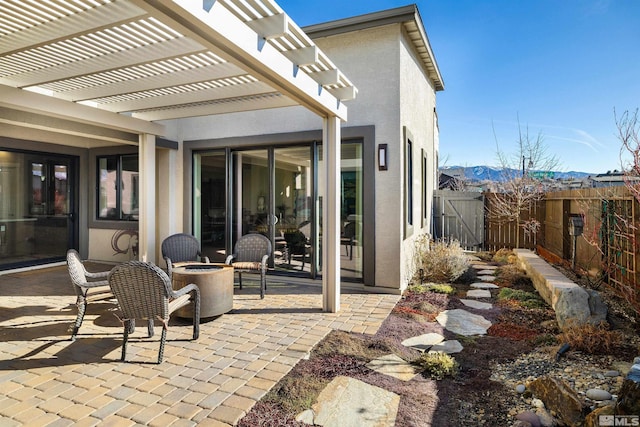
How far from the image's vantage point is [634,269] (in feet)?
16.1

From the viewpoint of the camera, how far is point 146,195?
734 cm

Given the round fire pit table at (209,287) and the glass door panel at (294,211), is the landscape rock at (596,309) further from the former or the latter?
the round fire pit table at (209,287)

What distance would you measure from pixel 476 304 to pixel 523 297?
846mm

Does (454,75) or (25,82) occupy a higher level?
(454,75)

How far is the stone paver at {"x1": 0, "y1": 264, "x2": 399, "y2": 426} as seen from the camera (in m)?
2.76

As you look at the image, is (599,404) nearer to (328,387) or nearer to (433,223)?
(328,387)

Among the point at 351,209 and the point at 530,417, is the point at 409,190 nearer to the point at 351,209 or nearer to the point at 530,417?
the point at 351,209

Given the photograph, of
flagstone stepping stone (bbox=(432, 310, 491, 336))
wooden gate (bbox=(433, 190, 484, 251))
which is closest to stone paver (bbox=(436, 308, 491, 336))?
flagstone stepping stone (bbox=(432, 310, 491, 336))

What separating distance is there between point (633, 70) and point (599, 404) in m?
14.0

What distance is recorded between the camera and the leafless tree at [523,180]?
10875mm

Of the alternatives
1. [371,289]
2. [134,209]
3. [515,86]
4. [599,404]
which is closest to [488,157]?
[515,86]

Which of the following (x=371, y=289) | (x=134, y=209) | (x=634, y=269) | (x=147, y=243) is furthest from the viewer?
(x=134, y=209)

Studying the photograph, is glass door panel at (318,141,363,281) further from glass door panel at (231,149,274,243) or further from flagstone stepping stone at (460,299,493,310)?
flagstone stepping stone at (460,299,493,310)

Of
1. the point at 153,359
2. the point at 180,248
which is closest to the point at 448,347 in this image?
the point at 153,359
